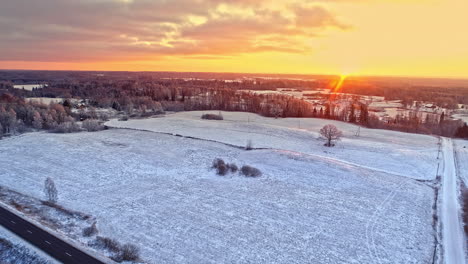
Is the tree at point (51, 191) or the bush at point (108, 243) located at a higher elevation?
the tree at point (51, 191)

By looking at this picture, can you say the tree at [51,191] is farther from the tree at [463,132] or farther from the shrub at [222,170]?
the tree at [463,132]

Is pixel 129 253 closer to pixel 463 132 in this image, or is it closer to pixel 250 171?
pixel 250 171

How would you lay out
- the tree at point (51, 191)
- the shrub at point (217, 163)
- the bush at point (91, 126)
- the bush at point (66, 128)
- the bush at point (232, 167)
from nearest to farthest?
the tree at point (51, 191) < the bush at point (232, 167) < the shrub at point (217, 163) < the bush at point (66, 128) < the bush at point (91, 126)

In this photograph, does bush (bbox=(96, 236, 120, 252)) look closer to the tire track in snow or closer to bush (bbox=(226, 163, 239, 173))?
the tire track in snow

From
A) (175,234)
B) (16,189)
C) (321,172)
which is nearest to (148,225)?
(175,234)

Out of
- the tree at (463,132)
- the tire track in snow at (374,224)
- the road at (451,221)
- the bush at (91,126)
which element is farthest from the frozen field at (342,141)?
the tire track in snow at (374,224)

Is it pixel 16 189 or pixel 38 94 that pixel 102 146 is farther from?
pixel 38 94
